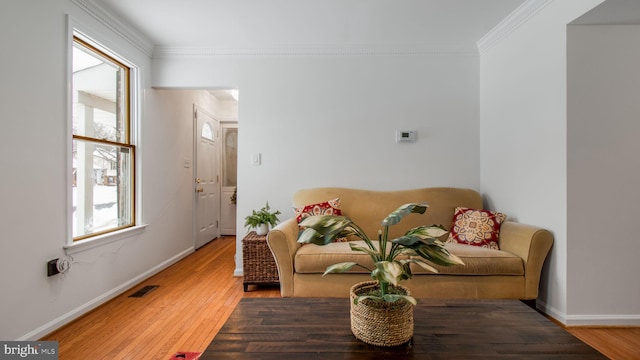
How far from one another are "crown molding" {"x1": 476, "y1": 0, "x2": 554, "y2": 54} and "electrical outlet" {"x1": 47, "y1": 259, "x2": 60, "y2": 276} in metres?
3.86

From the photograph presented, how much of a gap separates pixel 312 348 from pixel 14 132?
6.72ft

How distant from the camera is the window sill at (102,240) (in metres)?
2.13

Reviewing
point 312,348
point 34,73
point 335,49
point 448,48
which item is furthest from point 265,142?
point 312,348

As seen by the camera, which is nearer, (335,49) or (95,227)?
(95,227)

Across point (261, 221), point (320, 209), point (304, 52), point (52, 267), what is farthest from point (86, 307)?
point (304, 52)

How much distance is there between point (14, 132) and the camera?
1.75 metres

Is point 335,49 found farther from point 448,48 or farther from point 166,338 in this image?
point 166,338

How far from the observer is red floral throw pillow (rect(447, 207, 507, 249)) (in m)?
2.47

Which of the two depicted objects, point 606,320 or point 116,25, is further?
point 116,25

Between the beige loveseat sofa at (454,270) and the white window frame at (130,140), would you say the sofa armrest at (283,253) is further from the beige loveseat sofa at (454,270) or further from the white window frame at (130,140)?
the white window frame at (130,140)

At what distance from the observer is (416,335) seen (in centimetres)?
108

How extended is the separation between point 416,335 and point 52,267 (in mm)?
2239

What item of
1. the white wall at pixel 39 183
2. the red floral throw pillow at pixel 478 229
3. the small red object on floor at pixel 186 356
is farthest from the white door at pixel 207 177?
the red floral throw pillow at pixel 478 229

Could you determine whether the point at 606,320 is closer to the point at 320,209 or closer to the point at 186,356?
the point at 320,209
